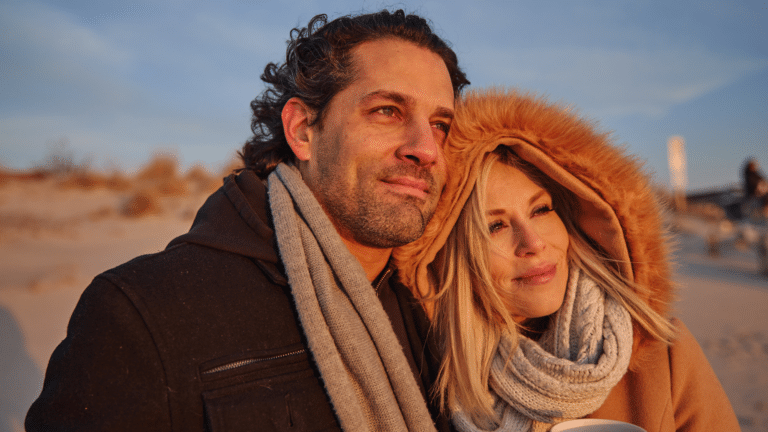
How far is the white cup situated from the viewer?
126 cm

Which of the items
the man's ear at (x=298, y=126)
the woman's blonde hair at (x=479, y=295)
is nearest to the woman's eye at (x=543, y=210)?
the woman's blonde hair at (x=479, y=295)

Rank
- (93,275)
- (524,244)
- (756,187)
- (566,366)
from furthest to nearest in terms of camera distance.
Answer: (756,187), (93,275), (524,244), (566,366)

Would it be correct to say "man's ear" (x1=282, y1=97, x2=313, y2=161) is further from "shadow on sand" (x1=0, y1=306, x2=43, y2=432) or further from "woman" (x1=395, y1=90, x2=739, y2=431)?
"shadow on sand" (x1=0, y1=306, x2=43, y2=432)

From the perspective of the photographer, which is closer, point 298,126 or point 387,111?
point 387,111

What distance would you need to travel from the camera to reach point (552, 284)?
6.72 feet

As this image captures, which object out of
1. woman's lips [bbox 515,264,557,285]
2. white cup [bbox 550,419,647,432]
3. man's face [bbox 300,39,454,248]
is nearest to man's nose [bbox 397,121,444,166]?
man's face [bbox 300,39,454,248]

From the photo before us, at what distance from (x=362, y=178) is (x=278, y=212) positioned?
0.42m

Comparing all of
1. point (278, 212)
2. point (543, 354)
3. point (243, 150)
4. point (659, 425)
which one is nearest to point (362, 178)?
point (278, 212)

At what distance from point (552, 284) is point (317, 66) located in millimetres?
1635

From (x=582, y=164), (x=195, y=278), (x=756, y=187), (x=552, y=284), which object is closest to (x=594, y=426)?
(x=552, y=284)

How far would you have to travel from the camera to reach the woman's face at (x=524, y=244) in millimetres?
2035

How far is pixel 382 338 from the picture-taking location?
1.70 metres

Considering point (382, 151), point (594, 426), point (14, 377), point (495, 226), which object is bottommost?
point (14, 377)

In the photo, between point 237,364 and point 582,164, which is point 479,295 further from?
point 237,364
